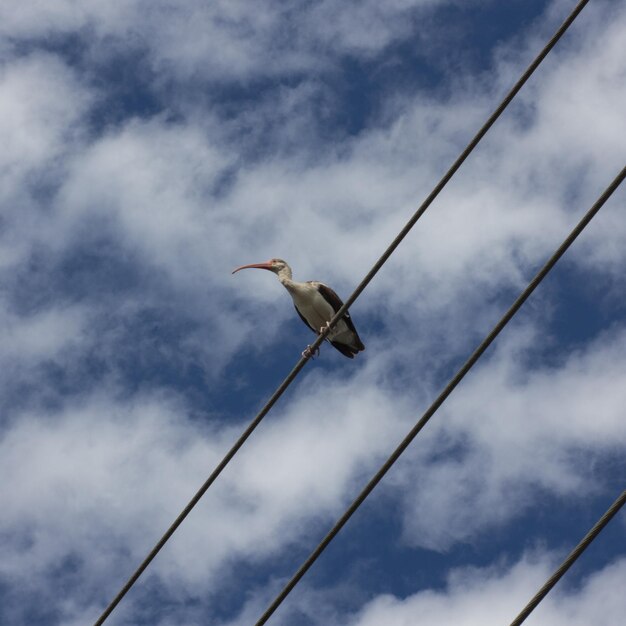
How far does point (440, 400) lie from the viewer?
262 inches

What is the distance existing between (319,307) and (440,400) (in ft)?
28.3

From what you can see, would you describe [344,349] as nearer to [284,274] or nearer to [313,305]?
[313,305]

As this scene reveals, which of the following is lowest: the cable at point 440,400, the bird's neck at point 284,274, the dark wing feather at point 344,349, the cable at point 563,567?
the cable at point 563,567

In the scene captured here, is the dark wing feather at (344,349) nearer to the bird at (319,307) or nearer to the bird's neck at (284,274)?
the bird at (319,307)

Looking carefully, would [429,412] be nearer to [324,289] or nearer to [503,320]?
[503,320]

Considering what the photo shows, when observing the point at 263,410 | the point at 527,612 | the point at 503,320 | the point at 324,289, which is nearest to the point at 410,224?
the point at 503,320

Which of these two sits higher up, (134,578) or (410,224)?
(410,224)

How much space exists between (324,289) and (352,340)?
95 centimetres

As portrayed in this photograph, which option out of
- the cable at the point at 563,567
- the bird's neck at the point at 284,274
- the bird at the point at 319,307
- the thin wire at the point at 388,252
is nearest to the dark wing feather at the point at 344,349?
the bird at the point at 319,307

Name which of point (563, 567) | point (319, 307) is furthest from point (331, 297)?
point (563, 567)

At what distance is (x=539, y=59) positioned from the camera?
705 centimetres

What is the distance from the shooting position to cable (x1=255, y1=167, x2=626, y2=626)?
652cm

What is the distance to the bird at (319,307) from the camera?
601 inches

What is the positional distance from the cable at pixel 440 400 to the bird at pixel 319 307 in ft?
27.0
